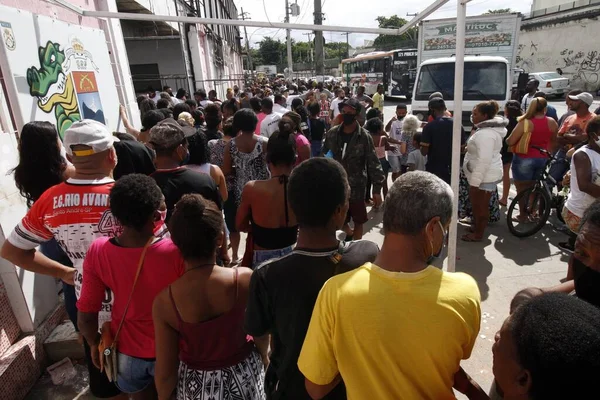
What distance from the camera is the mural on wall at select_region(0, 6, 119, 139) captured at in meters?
3.37

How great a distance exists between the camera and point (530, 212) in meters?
5.07

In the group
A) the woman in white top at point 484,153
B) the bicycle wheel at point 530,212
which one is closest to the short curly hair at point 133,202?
the woman in white top at point 484,153

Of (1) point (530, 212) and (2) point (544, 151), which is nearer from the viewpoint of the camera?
(2) point (544, 151)

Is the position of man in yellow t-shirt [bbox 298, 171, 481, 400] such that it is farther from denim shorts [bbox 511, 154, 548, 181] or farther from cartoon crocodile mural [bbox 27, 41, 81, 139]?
denim shorts [bbox 511, 154, 548, 181]

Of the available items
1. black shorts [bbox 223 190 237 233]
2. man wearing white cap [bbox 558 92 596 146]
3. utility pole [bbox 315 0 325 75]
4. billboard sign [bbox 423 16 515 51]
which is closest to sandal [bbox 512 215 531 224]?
man wearing white cap [bbox 558 92 596 146]

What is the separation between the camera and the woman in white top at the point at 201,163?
333cm

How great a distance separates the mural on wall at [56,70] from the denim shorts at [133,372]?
8.72 ft

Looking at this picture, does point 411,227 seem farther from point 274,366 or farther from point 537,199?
point 537,199

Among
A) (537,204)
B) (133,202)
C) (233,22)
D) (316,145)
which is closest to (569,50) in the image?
(316,145)

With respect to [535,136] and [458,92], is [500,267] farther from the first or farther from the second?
[458,92]

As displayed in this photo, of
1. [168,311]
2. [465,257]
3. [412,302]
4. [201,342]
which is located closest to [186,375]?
[201,342]

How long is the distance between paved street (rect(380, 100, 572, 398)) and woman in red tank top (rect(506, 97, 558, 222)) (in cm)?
55

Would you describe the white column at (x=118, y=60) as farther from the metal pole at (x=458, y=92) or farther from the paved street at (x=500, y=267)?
the metal pole at (x=458, y=92)

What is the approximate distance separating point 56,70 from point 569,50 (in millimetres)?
29215
